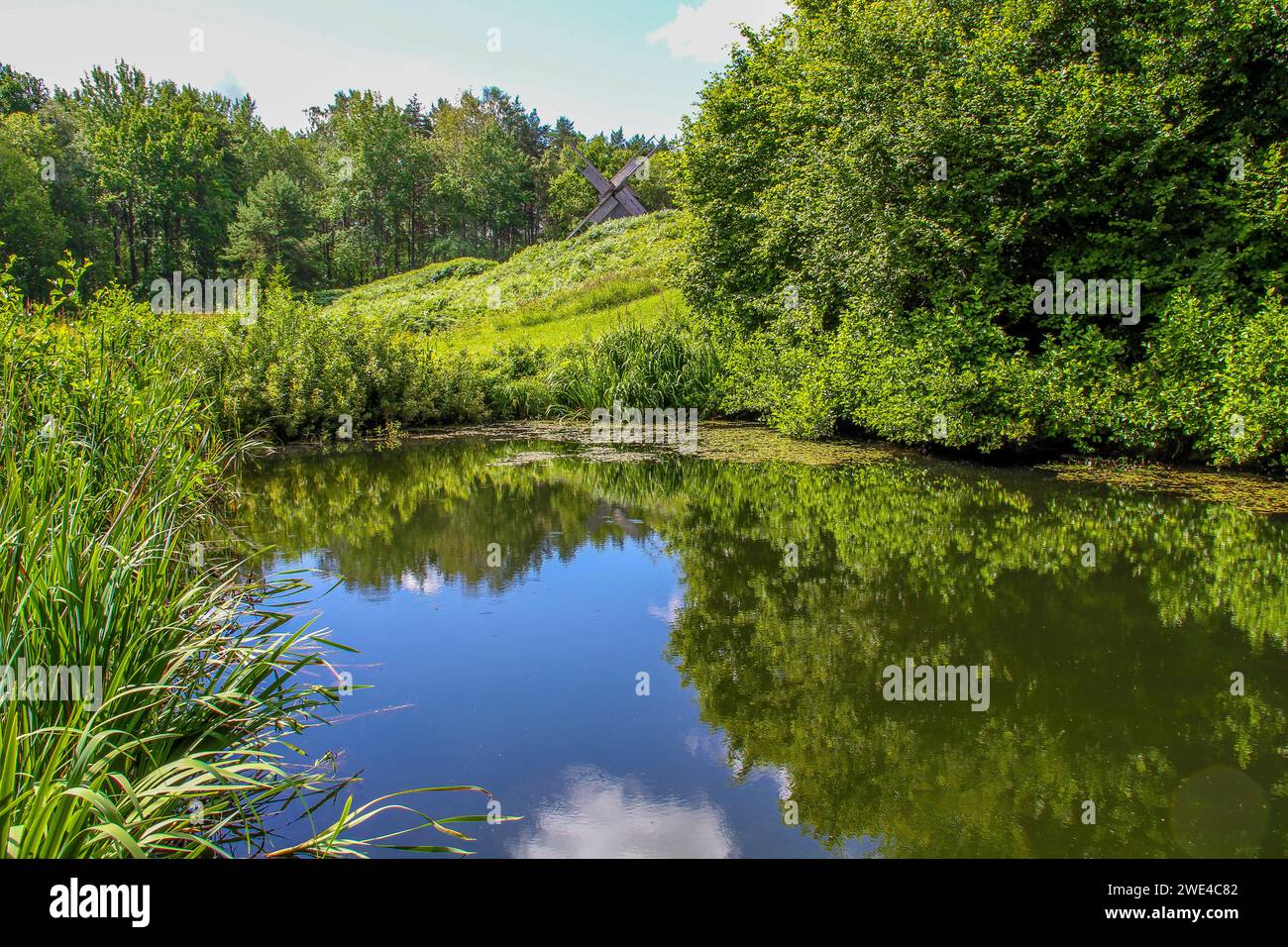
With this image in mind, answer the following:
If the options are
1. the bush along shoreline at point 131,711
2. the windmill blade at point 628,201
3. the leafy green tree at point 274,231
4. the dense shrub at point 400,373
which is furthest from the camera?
the windmill blade at point 628,201

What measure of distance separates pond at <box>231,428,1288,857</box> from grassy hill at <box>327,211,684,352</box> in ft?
37.1

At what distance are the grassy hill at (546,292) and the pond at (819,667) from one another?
11.3 meters

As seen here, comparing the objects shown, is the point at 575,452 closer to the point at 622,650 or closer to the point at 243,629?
the point at 622,650

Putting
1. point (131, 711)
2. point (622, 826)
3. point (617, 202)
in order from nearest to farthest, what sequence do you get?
point (131, 711), point (622, 826), point (617, 202)

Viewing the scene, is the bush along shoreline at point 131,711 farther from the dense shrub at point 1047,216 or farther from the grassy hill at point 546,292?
the grassy hill at point 546,292

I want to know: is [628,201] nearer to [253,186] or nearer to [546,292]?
[546,292]

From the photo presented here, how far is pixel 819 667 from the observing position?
4.84 metres

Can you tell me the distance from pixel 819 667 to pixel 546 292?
28091 mm

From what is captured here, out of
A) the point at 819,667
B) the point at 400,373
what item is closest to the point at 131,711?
the point at 819,667

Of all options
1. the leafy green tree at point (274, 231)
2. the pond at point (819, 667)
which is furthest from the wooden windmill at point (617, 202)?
the pond at point (819, 667)

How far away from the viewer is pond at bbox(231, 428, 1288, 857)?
3.29 m

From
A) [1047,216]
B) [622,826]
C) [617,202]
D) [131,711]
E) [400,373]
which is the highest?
[617,202]

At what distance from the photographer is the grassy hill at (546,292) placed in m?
24.4
